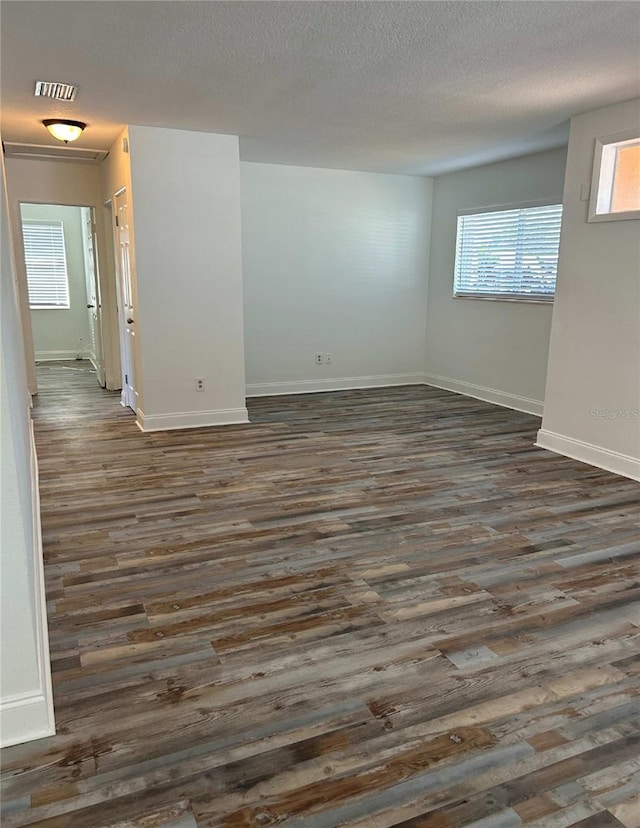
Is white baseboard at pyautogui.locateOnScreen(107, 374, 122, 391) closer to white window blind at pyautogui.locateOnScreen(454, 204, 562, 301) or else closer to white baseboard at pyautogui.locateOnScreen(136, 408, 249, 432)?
white baseboard at pyautogui.locateOnScreen(136, 408, 249, 432)

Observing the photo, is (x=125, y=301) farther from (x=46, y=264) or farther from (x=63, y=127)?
(x=46, y=264)

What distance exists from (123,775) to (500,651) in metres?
1.41

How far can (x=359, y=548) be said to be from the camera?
3146 mm

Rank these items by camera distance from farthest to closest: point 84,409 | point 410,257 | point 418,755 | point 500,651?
point 410,257 < point 84,409 < point 500,651 < point 418,755

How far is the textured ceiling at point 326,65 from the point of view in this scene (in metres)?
2.64

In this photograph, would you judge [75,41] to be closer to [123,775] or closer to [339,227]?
[123,775]

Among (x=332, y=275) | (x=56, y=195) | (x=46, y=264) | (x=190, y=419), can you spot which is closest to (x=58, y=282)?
(x=46, y=264)

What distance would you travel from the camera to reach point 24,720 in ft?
5.91

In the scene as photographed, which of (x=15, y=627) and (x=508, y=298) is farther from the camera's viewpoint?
(x=508, y=298)

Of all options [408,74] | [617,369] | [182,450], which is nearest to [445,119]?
[408,74]

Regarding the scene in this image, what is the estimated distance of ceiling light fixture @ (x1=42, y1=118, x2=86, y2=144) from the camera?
452cm

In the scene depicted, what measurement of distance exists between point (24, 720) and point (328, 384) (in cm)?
582

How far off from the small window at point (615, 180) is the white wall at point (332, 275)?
10.6ft

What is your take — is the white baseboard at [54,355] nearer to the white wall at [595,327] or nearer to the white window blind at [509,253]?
the white window blind at [509,253]
